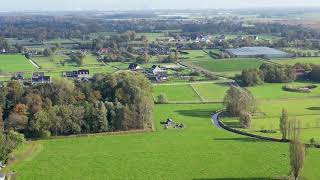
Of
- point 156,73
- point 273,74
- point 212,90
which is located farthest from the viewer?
point 156,73

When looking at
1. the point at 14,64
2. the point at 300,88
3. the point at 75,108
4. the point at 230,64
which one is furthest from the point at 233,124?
the point at 14,64

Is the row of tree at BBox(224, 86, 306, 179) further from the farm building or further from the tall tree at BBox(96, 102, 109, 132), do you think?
the farm building

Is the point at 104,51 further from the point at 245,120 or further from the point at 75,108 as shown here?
the point at 245,120

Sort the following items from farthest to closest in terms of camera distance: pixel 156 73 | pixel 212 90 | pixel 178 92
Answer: pixel 156 73 → pixel 212 90 → pixel 178 92

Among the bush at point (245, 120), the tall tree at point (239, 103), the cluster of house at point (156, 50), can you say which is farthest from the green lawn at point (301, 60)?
the bush at point (245, 120)

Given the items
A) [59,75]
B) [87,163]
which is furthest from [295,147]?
[59,75]

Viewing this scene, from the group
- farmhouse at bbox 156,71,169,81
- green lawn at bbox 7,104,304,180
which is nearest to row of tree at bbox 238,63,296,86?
farmhouse at bbox 156,71,169,81

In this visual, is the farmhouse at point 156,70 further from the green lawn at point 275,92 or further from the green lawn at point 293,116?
the green lawn at point 293,116
